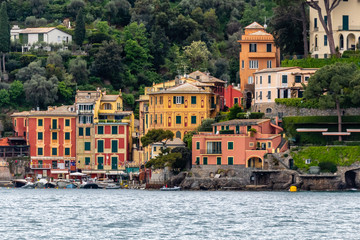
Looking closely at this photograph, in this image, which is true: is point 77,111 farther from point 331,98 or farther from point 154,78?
point 331,98

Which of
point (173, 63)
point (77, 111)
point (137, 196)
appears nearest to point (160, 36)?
point (173, 63)

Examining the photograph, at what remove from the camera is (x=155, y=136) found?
124m

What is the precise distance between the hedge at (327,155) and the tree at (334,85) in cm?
336

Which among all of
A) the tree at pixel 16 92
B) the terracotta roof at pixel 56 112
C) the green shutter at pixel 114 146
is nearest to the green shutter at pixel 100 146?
the green shutter at pixel 114 146

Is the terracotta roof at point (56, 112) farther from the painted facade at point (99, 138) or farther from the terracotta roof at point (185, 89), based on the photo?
the terracotta roof at point (185, 89)

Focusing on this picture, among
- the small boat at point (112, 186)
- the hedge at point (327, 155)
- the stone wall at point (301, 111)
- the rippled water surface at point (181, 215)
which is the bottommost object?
the rippled water surface at point (181, 215)

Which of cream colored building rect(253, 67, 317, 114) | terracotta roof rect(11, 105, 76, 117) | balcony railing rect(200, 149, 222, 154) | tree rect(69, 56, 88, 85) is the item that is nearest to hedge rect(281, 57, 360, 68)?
cream colored building rect(253, 67, 317, 114)

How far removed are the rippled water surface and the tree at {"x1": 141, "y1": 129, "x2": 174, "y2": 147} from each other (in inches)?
290

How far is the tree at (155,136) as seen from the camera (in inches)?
4867

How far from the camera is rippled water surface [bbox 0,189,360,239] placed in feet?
272

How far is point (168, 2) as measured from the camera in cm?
15962

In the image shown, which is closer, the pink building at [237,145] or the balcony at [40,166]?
the pink building at [237,145]

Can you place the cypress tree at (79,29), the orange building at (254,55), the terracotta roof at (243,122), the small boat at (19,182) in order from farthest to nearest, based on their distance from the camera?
the cypress tree at (79,29) < the orange building at (254,55) < the small boat at (19,182) < the terracotta roof at (243,122)

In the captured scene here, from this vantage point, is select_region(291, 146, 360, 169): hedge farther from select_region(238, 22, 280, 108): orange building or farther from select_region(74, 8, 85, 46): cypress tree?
select_region(74, 8, 85, 46): cypress tree
